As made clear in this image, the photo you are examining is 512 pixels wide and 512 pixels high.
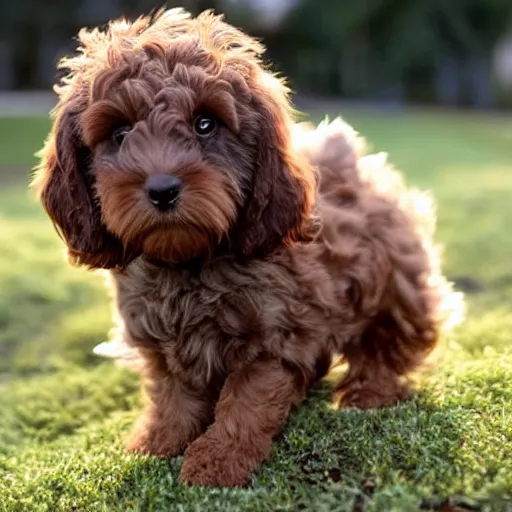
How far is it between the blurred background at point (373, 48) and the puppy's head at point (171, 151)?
30290mm

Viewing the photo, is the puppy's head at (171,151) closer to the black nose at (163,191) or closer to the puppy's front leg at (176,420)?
the black nose at (163,191)

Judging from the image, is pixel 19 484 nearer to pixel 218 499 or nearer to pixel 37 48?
pixel 218 499

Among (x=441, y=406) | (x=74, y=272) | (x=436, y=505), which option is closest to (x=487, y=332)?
(x=441, y=406)

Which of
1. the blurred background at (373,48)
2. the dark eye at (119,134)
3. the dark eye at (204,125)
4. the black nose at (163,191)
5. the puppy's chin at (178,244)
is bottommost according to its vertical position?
the blurred background at (373,48)

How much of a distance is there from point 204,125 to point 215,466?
4.26 feet

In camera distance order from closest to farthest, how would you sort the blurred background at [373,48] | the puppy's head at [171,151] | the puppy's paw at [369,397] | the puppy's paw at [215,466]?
1. the puppy's head at [171,151]
2. the puppy's paw at [215,466]
3. the puppy's paw at [369,397]
4. the blurred background at [373,48]

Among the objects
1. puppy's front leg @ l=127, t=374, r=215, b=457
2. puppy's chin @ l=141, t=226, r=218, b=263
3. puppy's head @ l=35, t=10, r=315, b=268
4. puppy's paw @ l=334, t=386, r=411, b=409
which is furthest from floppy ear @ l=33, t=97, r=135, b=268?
puppy's paw @ l=334, t=386, r=411, b=409

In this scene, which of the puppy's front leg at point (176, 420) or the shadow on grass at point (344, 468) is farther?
the puppy's front leg at point (176, 420)

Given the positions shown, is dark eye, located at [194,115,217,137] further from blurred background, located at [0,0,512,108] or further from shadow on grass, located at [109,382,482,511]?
blurred background, located at [0,0,512,108]

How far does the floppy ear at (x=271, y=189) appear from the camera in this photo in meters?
3.57

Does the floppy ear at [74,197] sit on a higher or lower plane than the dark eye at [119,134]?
lower

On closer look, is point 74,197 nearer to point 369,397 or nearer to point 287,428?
point 287,428

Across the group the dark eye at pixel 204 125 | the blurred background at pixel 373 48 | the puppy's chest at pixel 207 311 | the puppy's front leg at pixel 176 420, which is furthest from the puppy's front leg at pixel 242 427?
the blurred background at pixel 373 48

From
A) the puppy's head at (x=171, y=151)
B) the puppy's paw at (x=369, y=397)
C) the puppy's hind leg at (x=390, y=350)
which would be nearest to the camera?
the puppy's head at (x=171, y=151)
